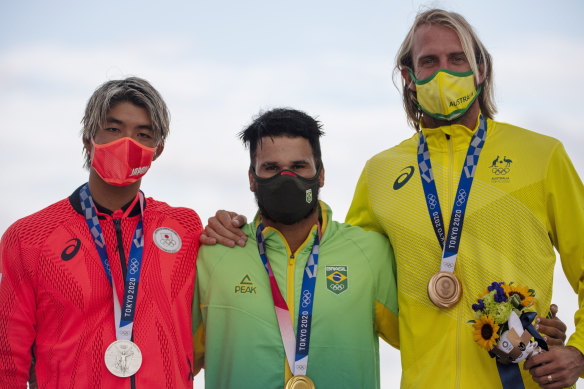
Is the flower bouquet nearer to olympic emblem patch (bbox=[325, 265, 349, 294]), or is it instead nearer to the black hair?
olympic emblem patch (bbox=[325, 265, 349, 294])

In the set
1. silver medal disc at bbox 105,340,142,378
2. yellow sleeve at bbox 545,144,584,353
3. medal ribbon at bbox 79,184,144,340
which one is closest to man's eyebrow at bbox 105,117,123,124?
medal ribbon at bbox 79,184,144,340

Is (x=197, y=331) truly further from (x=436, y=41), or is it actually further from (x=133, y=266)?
(x=436, y=41)

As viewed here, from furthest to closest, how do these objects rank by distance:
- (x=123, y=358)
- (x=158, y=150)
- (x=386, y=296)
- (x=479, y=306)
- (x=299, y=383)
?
(x=158, y=150), (x=386, y=296), (x=299, y=383), (x=123, y=358), (x=479, y=306)

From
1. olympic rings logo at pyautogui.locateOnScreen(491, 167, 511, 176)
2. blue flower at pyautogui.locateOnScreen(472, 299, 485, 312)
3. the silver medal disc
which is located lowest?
the silver medal disc

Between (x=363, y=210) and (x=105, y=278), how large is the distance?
210cm

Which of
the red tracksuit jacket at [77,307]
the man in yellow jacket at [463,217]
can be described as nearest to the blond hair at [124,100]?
the red tracksuit jacket at [77,307]

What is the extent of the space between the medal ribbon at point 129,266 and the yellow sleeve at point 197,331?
0.51 meters

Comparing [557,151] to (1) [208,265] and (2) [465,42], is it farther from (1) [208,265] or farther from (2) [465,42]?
(1) [208,265]

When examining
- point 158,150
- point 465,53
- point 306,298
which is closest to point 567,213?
point 465,53

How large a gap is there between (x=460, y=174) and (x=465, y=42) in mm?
994

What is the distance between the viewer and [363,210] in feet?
19.2

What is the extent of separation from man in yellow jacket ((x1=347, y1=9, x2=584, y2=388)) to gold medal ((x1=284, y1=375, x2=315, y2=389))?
751 millimetres

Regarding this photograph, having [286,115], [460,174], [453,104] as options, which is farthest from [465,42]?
[286,115]

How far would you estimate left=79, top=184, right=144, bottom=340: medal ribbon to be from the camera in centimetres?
484
